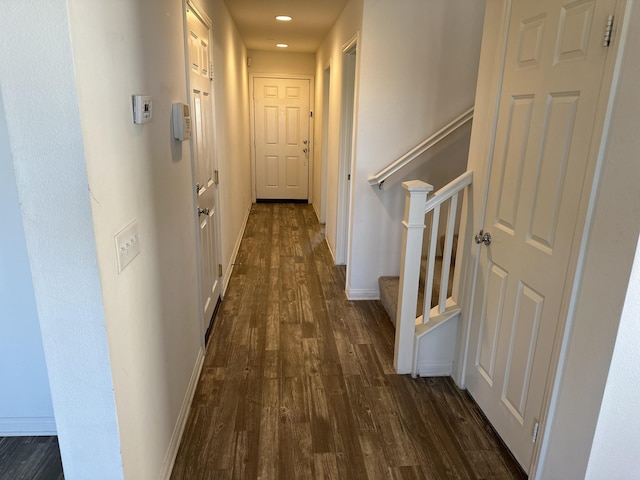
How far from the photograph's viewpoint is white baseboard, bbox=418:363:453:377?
2.49m

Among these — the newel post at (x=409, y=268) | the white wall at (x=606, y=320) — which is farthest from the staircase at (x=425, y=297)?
the white wall at (x=606, y=320)

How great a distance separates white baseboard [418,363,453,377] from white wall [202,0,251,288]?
1845mm

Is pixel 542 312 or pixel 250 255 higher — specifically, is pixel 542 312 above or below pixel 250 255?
above

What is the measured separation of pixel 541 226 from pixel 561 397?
2.01 feet

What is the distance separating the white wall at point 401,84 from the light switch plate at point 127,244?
2168 mm

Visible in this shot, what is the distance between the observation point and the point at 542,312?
1.69 metres

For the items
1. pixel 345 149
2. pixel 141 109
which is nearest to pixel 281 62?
pixel 345 149

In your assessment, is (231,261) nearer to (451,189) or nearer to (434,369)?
(434,369)

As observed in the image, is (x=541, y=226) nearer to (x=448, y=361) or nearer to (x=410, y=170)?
(x=448, y=361)

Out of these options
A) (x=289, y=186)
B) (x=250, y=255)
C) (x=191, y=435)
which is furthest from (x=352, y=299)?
(x=289, y=186)

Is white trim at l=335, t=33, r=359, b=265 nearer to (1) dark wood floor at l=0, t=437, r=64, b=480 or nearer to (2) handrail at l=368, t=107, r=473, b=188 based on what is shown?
(2) handrail at l=368, t=107, r=473, b=188

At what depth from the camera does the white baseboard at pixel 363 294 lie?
355 centimetres

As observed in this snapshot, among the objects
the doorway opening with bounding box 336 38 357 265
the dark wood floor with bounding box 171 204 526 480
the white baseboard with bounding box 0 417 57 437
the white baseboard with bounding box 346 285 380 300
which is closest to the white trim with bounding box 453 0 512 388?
the dark wood floor with bounding box 171 204 526 480

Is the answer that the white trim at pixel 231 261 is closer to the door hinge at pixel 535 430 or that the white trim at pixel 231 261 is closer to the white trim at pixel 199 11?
the white trim at pixel 199 11
